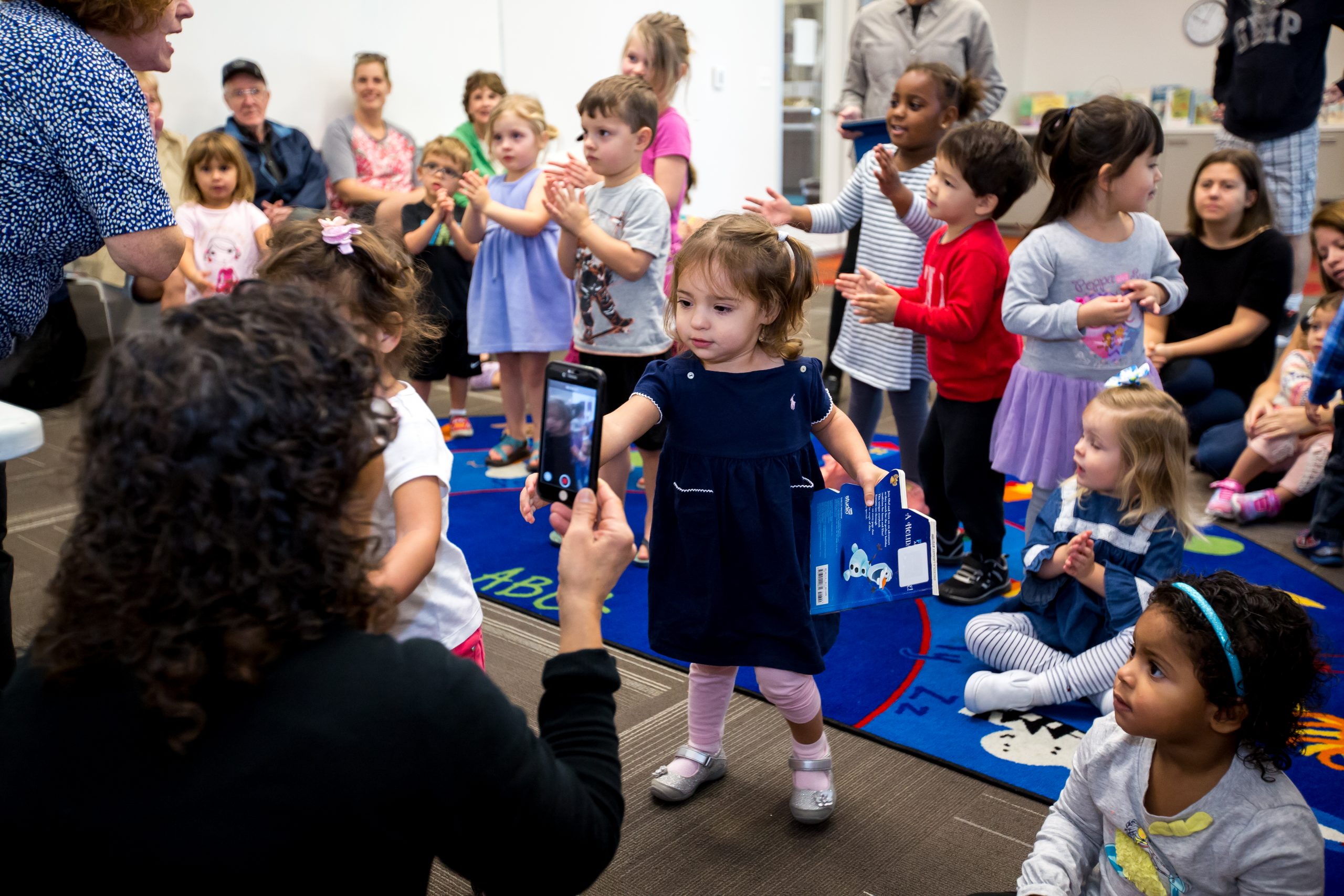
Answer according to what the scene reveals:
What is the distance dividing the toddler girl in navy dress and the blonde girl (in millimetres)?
1708

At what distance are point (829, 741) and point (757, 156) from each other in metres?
7.23

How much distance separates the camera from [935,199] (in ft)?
7.98

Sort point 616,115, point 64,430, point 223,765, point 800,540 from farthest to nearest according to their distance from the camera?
point 64,430 < point 616,115 < point 800,540 < point 223,765

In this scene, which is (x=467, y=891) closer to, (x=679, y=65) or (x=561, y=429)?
(x=561, y=429)

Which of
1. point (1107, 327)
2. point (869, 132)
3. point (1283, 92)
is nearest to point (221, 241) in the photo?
point (869, 132)

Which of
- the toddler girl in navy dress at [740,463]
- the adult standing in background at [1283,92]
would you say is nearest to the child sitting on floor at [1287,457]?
the adult standing in background at [1283,92]

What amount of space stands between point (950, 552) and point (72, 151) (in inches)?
85.3

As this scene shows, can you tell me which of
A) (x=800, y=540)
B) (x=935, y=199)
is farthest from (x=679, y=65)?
(x=800, y=540)

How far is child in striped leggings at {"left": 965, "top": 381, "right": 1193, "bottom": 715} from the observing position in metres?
2.03

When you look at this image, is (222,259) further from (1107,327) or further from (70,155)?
(1107,327)

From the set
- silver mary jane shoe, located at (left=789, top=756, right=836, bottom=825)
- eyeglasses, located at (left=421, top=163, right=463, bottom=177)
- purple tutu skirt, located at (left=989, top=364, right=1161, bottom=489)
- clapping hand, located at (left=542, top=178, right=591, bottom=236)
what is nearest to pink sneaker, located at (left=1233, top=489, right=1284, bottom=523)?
purple tutu skirt, located at (left=989, top=364, right=1161, bottom=489)

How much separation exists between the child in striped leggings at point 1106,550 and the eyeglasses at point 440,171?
8.40 ft

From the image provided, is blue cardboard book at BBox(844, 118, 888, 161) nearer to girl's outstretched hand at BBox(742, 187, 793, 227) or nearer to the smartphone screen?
girl's outstretched hand at BBox(742, 187, 793, 227)

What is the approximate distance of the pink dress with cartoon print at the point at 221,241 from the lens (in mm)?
4051
